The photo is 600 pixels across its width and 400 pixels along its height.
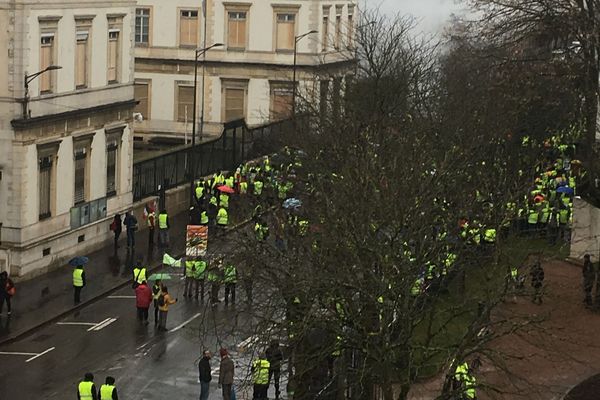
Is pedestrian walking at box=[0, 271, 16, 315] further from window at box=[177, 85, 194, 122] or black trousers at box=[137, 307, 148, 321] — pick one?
window at box=[177, 85, 194, 122]

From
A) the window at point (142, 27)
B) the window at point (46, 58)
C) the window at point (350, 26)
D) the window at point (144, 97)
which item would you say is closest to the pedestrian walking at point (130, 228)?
the window at point (46, 58)

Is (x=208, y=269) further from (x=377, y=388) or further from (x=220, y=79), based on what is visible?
(x=220, y=79)

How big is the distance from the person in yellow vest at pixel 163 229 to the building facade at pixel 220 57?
23799 mm

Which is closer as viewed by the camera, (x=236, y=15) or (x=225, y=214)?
(x=225, y=214)

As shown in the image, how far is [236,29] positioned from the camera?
251ft

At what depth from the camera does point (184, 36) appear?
251 feet

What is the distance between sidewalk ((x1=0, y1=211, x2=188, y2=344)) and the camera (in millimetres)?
40906

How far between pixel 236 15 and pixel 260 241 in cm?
4732

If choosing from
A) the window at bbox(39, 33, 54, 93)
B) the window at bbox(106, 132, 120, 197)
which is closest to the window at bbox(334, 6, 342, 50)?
the window at bbox(106, 132, 120, 197)

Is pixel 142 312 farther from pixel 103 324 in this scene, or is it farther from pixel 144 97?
pixel 144 97

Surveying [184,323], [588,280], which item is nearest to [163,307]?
[184,323]

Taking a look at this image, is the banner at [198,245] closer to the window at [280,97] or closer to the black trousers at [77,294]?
the black trousers at [77,294]

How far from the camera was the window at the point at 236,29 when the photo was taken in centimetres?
7638

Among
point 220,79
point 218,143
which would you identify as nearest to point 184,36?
point 220,79
